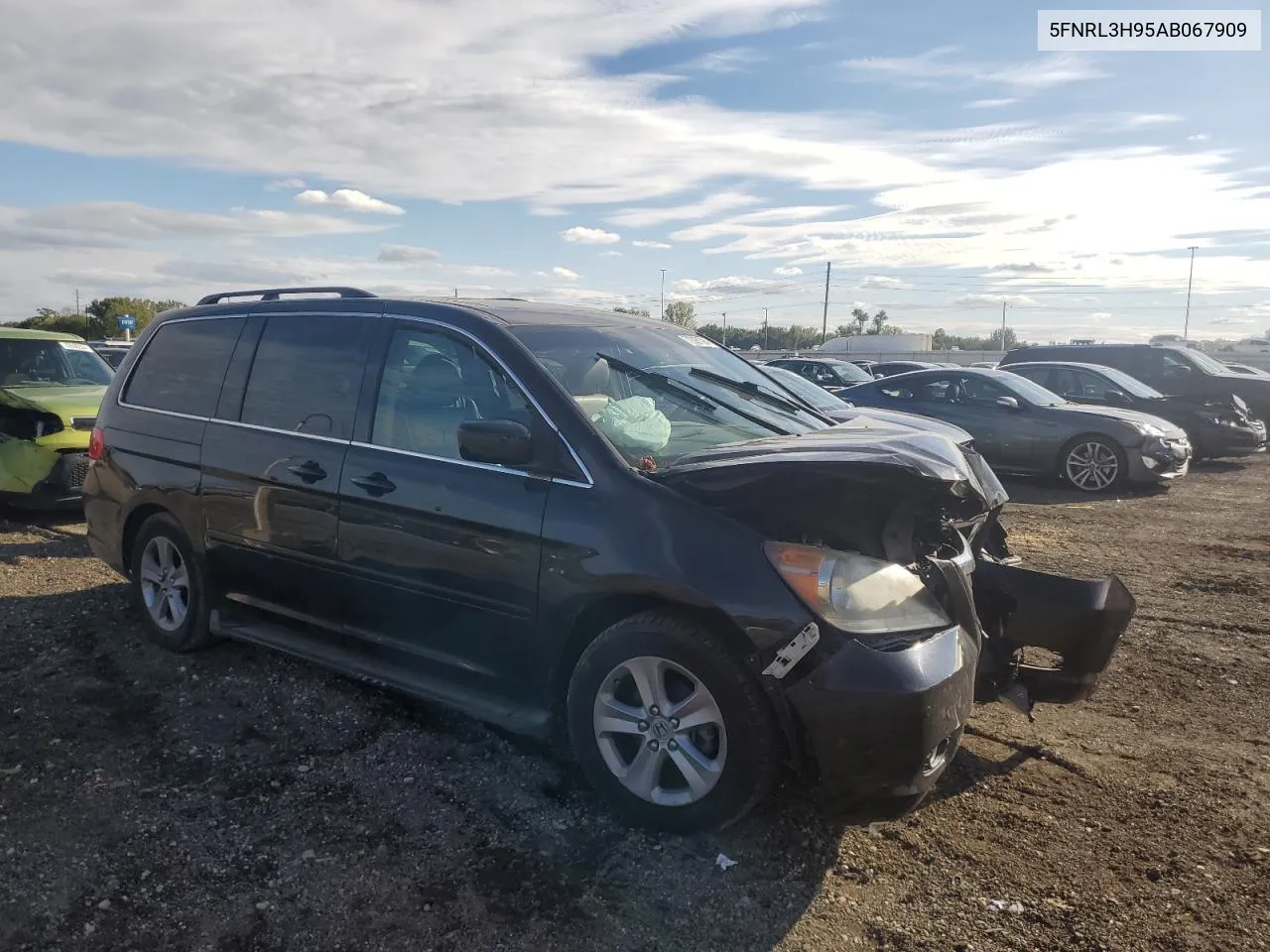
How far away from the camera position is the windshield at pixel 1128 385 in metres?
14.1

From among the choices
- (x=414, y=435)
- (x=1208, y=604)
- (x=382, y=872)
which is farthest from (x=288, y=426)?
(x=1208, y=604)

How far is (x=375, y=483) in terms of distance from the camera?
13.2ft

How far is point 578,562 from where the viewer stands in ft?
11.2

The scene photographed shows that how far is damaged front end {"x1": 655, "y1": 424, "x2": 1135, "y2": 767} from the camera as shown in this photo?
2977 millimetres

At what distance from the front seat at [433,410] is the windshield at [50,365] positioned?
690 centimetres

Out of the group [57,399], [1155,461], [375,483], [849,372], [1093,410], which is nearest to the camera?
[375,483]

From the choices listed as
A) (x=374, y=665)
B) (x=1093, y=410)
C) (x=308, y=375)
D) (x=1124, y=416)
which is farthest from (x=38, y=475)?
(x=1124, y=416)

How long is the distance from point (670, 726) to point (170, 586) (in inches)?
128

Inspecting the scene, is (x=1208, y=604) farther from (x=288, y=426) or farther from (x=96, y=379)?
(x=96, y=379)

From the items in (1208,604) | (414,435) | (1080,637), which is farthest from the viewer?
(1208,604)

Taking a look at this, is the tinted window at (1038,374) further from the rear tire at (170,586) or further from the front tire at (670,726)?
the front tire at (670,726)

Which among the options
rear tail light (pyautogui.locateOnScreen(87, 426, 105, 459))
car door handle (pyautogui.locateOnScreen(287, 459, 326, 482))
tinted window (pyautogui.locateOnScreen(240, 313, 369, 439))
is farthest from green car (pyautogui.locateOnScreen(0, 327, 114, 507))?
car door handle (pyautogui.locateOnScreen(287, 459, 326, 482))

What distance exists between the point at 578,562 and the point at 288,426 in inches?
74.0

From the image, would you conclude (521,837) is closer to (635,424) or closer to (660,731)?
(660,731)
